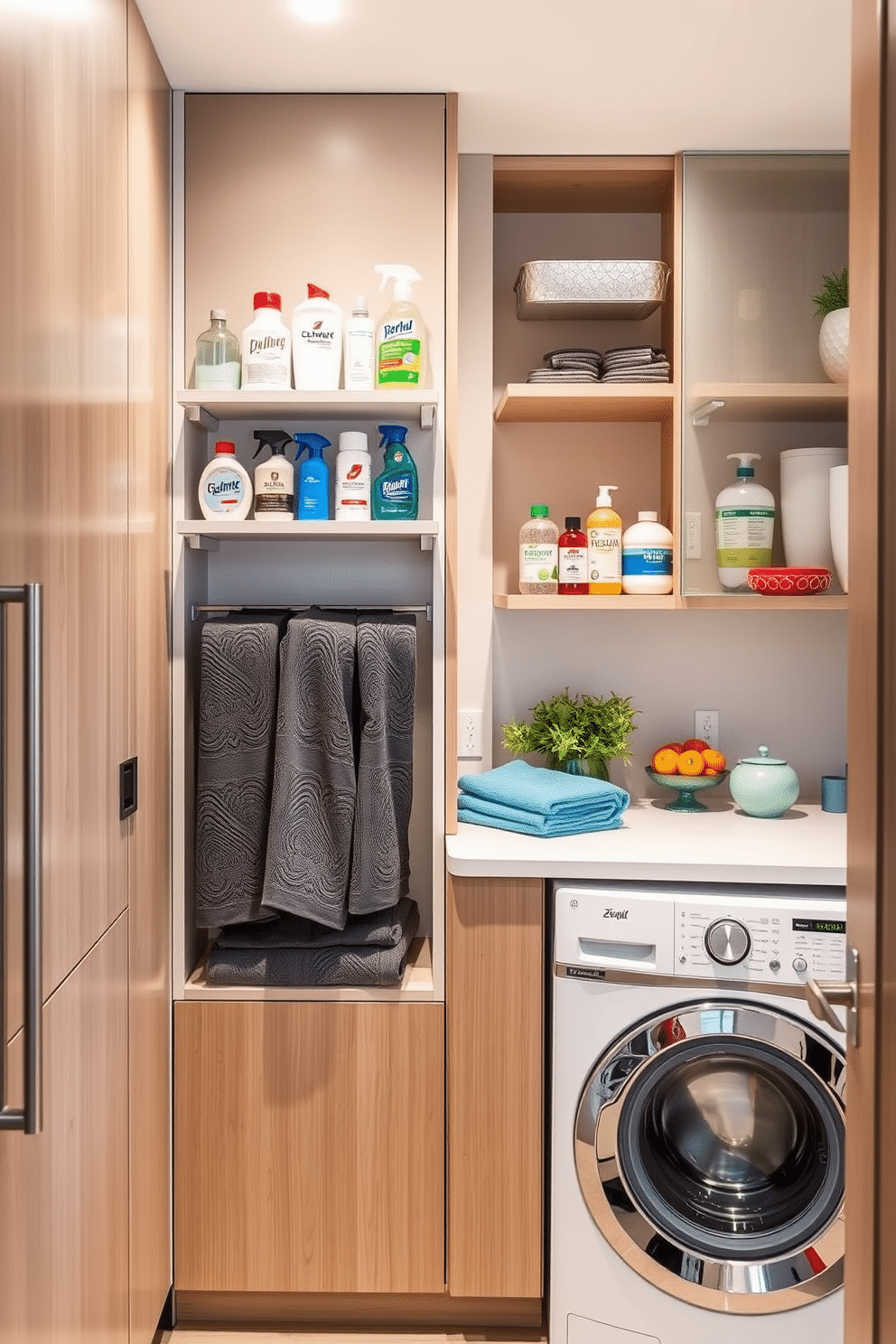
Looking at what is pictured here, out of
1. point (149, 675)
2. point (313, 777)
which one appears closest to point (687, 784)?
point (313, 777)

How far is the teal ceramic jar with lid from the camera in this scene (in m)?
2.35

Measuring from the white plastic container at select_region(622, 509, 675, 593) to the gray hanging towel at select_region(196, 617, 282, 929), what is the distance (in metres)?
0.80

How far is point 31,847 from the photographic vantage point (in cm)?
101

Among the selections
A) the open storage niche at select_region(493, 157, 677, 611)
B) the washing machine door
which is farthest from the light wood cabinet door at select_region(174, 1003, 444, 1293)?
the open storage niche at select_region(493, 157, 677, 611)

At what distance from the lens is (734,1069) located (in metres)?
1.95

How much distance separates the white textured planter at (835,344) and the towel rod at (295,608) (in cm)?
96

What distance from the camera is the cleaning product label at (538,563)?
2375 mm

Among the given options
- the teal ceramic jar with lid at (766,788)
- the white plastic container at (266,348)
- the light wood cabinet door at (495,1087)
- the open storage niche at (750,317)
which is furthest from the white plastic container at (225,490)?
the teal ceramic jar with lid at (766,788)

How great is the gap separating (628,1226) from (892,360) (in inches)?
63.5

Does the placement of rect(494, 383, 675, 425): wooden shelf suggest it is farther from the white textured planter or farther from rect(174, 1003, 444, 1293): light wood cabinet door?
rect(174, 1003, 444, 1293): light wood cabinet door

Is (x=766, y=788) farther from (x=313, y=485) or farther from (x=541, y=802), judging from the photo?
(x=313, y=485)

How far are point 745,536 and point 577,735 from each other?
1.81 ft

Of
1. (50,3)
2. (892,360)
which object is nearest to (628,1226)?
(892,360)

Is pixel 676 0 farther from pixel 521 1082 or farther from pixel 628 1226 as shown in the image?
pixel 628 1226
